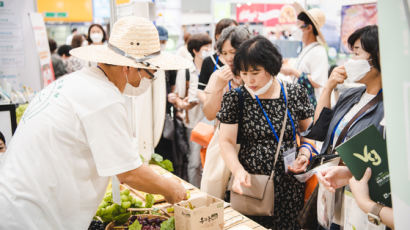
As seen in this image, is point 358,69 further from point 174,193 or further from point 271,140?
point 174,193

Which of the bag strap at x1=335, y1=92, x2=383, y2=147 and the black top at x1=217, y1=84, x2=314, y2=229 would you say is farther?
the black top at x1=217, y1=84, x2=314, y2=229

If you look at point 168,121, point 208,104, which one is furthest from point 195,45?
point 208,104

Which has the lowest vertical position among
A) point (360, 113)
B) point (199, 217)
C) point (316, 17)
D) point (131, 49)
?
point (199, 217)

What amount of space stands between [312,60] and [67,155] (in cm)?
291

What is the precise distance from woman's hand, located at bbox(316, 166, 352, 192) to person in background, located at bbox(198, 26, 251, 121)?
1.17 meters

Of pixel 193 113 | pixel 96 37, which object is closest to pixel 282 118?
pixel 193 113

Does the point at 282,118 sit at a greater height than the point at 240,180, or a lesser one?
greater

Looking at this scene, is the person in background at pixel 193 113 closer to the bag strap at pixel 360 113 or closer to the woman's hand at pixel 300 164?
the woman's hand at pixel 300 164

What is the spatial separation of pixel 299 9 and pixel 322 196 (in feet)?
7.81

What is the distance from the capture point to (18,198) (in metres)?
1.45

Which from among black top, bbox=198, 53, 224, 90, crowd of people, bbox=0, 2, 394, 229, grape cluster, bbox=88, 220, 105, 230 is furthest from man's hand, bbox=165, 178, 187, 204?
black top, bbox=198, 53, 224, 90

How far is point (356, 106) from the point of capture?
1852 millimetres

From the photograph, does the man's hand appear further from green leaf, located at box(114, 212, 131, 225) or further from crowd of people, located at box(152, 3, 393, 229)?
crowd of people, located at box(152, 3, 393, 229)

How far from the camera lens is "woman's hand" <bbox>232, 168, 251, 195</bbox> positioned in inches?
82.0
